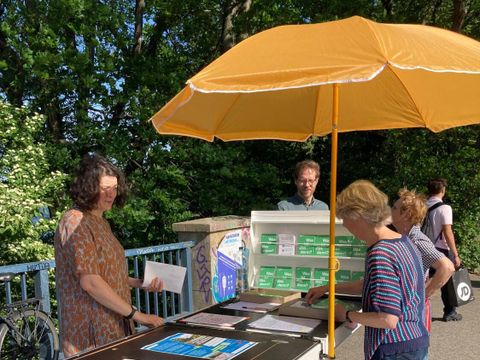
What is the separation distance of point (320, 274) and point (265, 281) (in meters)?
0.41

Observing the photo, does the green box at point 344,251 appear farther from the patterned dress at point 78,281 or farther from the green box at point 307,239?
the patterned dress at point 78,281

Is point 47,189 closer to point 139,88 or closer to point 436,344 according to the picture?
point 139,88

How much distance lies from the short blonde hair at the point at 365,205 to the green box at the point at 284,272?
48.4 inches

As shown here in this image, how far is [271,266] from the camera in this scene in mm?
3709

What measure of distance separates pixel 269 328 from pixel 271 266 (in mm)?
988

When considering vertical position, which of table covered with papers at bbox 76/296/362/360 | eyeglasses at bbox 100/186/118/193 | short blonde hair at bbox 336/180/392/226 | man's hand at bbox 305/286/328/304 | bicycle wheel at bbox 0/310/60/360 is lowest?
bicycle wheel at bbox 0/310/60/360

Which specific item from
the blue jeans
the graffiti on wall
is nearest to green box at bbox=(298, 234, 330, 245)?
the blue jeans

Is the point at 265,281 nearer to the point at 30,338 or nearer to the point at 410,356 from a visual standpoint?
the point at 410,356

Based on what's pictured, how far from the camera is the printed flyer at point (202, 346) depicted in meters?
2.32

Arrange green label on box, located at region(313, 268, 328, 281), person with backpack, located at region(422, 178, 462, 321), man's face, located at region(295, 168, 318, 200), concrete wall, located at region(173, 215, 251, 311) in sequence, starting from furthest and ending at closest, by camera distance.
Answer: person with backpack, located at region(422, 178, 462, 321) < concrete wall, located at region(173, 215, 251, 311) < man's face, located at region(295, 168, 318, 200) < green label on box, located at region(313, 268, 328, 281)

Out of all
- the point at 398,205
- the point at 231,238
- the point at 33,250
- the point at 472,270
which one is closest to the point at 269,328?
the point at 398,205

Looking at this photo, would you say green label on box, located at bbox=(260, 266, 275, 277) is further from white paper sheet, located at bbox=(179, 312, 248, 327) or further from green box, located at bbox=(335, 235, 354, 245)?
white paper sheet, located at bbox=(179, 312, 248, 327)

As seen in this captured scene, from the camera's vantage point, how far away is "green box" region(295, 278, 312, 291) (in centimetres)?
354

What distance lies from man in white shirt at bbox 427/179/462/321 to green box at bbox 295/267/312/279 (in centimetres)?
380
